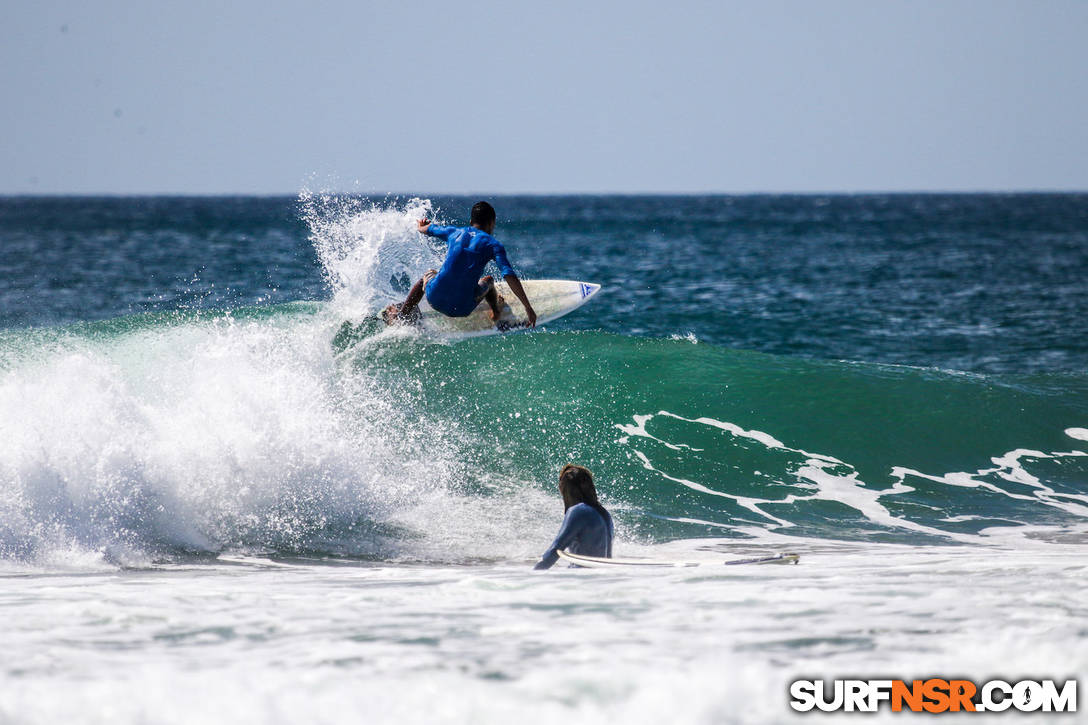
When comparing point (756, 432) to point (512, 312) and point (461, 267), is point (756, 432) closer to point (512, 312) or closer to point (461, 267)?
point (512, 312)

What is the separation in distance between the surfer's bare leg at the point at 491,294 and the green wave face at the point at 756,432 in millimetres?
1152

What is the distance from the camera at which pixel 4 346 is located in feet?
37.8

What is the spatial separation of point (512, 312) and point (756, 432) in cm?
288

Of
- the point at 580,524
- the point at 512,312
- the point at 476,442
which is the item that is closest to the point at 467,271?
the point at 512,312

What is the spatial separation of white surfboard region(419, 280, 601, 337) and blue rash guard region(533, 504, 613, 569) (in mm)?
4711

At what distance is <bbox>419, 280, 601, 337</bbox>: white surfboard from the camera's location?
11180 mm

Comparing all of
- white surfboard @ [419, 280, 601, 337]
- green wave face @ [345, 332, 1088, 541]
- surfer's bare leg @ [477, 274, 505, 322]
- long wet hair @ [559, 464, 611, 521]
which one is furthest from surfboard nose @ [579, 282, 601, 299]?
long wet hair @ [559, 464, 611, 521]

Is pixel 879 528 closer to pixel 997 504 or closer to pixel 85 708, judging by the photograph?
pixel 997 504

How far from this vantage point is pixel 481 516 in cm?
877

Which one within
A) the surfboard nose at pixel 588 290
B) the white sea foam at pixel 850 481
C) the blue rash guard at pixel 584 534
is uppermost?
the surfboard nose at pixel 588 290

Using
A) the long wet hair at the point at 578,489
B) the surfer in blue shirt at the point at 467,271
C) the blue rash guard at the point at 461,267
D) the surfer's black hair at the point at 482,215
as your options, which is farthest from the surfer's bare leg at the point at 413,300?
the long wet hair at the point at 578,489

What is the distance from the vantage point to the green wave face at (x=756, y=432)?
9469 mm

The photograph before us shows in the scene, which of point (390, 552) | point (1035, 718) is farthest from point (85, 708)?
point (390, 552)

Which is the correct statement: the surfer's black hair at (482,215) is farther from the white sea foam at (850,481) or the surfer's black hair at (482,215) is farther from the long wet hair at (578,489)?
the long wet hair at (578,489)
